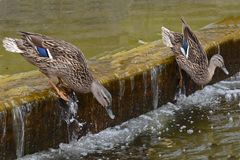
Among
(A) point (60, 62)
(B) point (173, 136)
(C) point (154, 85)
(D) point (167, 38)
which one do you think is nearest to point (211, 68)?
(D) point (167, 38)

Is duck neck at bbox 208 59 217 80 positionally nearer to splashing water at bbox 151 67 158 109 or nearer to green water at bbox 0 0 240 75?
splashing water at bbox 151 67 158 109

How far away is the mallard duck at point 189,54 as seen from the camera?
9250mm

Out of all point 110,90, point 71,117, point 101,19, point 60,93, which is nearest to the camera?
point 60,93

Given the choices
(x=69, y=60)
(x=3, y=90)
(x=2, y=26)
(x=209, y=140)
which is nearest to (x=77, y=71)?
(x=69, y=60)

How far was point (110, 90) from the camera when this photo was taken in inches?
329

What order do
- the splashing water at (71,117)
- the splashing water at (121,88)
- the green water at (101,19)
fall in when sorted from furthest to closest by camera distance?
the green water at (101,19) → the splashing water at (121,88) → the splashing water at (71,117)

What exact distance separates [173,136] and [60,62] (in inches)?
64.1

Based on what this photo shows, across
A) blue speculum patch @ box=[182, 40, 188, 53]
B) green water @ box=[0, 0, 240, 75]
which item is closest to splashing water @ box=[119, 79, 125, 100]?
blue speculum patch @ box=[182, 40, 188, 53]

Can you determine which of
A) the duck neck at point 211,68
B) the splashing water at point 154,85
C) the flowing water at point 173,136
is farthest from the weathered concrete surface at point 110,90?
the duck neck at point 211,68

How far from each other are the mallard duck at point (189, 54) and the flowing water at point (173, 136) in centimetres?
43

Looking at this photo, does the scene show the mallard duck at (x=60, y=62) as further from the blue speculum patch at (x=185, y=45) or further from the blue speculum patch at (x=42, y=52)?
the blue speculum patch at (x=185, y=45)

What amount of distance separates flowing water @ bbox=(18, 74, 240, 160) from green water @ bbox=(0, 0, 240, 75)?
2.57 metres

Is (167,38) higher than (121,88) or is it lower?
higher

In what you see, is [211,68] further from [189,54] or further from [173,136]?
[173,136]
